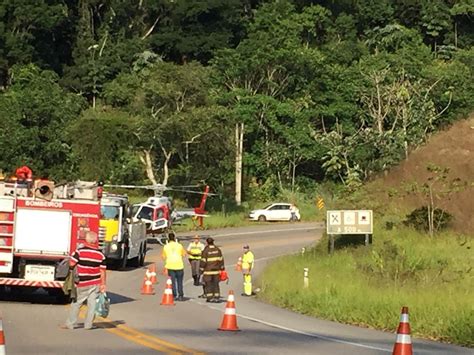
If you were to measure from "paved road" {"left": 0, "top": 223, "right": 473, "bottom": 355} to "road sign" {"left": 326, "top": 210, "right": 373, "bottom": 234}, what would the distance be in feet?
20.3

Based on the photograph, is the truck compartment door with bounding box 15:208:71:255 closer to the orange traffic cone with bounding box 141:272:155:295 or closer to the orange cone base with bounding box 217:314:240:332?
the orange traffic cone with bounding box 141:272:155:295

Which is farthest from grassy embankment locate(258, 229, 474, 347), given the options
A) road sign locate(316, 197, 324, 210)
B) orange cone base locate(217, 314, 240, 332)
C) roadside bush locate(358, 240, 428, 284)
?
road sign locate(316, 197, 324, 210)

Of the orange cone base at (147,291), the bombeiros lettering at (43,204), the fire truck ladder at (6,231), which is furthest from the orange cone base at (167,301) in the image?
the fire truck ladder at (6,231)

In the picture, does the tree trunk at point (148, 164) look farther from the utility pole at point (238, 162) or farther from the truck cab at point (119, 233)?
the truck cab at point (119, 233)

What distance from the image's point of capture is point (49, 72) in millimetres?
85688

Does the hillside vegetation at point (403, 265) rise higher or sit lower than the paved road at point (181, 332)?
higher

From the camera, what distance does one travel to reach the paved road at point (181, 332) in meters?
16.8

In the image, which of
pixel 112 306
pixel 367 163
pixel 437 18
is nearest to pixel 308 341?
pixel 112 306

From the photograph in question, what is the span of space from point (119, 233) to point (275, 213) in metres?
32.4

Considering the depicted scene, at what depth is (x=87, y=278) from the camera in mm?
19422

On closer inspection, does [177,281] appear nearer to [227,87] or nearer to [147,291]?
[147,291]

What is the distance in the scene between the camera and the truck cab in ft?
128

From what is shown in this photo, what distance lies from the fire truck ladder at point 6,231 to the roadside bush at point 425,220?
17.4 meters

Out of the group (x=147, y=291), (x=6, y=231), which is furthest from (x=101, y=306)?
(x=147, y=291)
